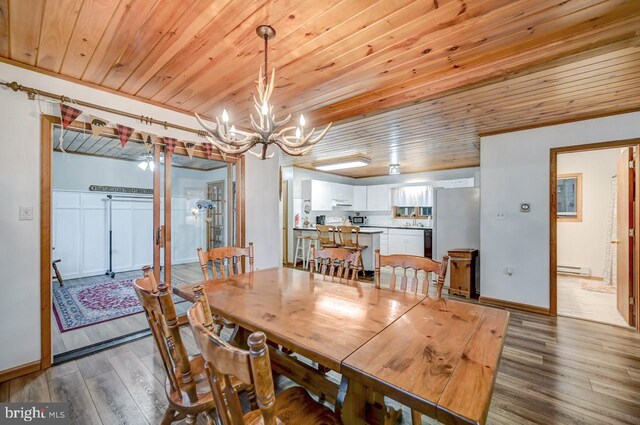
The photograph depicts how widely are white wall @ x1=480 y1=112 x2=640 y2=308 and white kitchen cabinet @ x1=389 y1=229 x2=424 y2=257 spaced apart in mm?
2313

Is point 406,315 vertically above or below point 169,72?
below

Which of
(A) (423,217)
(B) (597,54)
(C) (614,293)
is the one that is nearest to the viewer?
(B) (597,54)

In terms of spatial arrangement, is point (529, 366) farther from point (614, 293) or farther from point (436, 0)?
point (614, 293)

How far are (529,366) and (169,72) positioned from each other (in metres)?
3.90

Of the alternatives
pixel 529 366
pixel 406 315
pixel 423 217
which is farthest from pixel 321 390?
pixel 423 217

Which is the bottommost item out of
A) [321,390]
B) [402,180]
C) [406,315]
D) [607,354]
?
[607,354]

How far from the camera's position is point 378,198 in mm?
7895

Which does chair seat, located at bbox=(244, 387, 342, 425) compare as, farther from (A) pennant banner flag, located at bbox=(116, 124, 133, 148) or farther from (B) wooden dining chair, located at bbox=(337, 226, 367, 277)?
(B) wooden dining chair, located at bbox=(337, 226, 367, 277)

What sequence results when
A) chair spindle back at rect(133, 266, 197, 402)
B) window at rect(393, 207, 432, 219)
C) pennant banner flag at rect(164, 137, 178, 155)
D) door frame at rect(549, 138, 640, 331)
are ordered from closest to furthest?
chair spindle back at rect(133, 266, 197, 402)
pennant banner flag at rect(164, 137, 178, 155)
door frame at rect(549, 138, 640, 331)
window at rect(393, 207, 432, 219)

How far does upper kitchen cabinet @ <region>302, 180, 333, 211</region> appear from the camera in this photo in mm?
6641

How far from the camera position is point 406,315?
1.36m

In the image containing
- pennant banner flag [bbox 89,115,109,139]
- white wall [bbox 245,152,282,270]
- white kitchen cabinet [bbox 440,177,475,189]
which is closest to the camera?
pennant banner flag [bbox 89,115,109,139]

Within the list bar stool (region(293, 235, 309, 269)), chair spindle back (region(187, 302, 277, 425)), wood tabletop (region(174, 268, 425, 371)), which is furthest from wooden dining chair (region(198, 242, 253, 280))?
bar stool (region(293, 235, 309, 269))

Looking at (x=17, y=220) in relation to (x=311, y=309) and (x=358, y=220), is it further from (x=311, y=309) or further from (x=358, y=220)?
(x=358, y=220)
